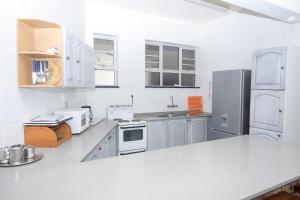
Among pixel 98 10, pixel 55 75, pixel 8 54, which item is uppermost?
pixel 98 10

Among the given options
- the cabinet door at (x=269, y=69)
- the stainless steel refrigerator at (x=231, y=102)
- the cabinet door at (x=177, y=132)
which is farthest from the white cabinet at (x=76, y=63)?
the cabinet door at (x=269, y=69)

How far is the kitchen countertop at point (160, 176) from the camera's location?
110 centimetres

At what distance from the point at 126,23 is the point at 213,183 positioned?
3784mm

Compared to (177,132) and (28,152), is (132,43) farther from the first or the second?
(28,152)

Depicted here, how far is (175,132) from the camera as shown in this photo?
429 cm

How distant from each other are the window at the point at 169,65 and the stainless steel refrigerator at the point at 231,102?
1.07 meters

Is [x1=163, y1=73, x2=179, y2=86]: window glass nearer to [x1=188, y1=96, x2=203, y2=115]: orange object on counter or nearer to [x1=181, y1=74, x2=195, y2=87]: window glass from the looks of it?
[x1=181, y1=74, x2=195, y2=87]: window glass

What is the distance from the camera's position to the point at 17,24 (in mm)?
1905

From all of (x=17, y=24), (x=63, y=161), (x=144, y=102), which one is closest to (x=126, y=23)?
(x=144, y=102)

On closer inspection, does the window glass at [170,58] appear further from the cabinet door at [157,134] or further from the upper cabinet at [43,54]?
the upper cabinet at [43,54]

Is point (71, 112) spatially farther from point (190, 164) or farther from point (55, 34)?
point (190, 164)

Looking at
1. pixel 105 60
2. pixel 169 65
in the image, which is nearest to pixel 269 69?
pixel 169 65

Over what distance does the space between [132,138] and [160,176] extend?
8.17 ft

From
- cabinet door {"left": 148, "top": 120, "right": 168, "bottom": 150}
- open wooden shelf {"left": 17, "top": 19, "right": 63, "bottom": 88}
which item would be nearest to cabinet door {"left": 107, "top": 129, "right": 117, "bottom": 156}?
cabinet door {"left": 148, "top": 120, "right": 168, "bottom": 150}
